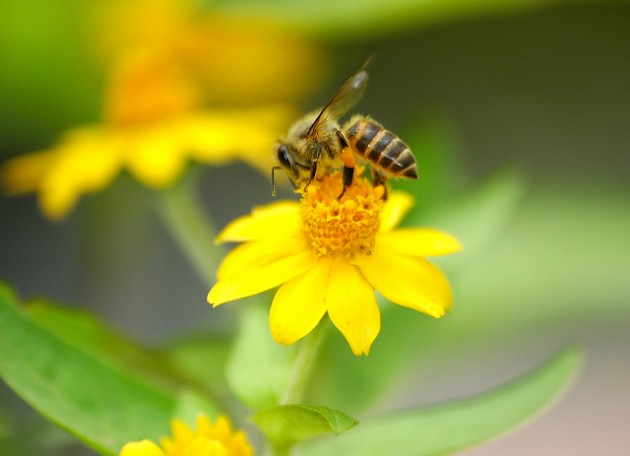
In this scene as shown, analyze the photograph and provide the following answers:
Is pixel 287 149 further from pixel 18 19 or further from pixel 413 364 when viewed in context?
pixel 18 19

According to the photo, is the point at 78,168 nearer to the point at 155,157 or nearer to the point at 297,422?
the point at 155,157

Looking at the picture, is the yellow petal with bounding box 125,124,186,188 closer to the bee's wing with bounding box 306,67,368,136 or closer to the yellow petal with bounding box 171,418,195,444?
the bee's wing with bounding box 306,67,368,136

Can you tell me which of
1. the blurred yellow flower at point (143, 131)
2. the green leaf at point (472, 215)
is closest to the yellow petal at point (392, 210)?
the green leaf at point (472, 215)

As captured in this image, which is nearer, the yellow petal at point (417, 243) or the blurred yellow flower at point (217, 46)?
the yellow petal at point (417, 243)

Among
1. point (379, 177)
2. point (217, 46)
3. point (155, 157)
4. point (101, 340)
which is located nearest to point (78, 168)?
Result: point (155, 157)

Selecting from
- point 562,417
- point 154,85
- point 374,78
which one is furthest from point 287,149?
point 374,78

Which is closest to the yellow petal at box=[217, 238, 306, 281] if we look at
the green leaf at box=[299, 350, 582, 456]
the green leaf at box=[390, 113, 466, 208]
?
the green leaf at box=[299, 350, 582, 456]

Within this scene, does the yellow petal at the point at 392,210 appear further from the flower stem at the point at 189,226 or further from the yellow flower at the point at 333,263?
the flower stem at the point at 189,226

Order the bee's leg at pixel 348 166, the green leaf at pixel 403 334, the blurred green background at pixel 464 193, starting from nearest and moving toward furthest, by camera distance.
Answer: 1. the bee's leg at pixel 348 166
2. the green leaf at pixel 403 334
3. the blurred green background at pixel 464 193
